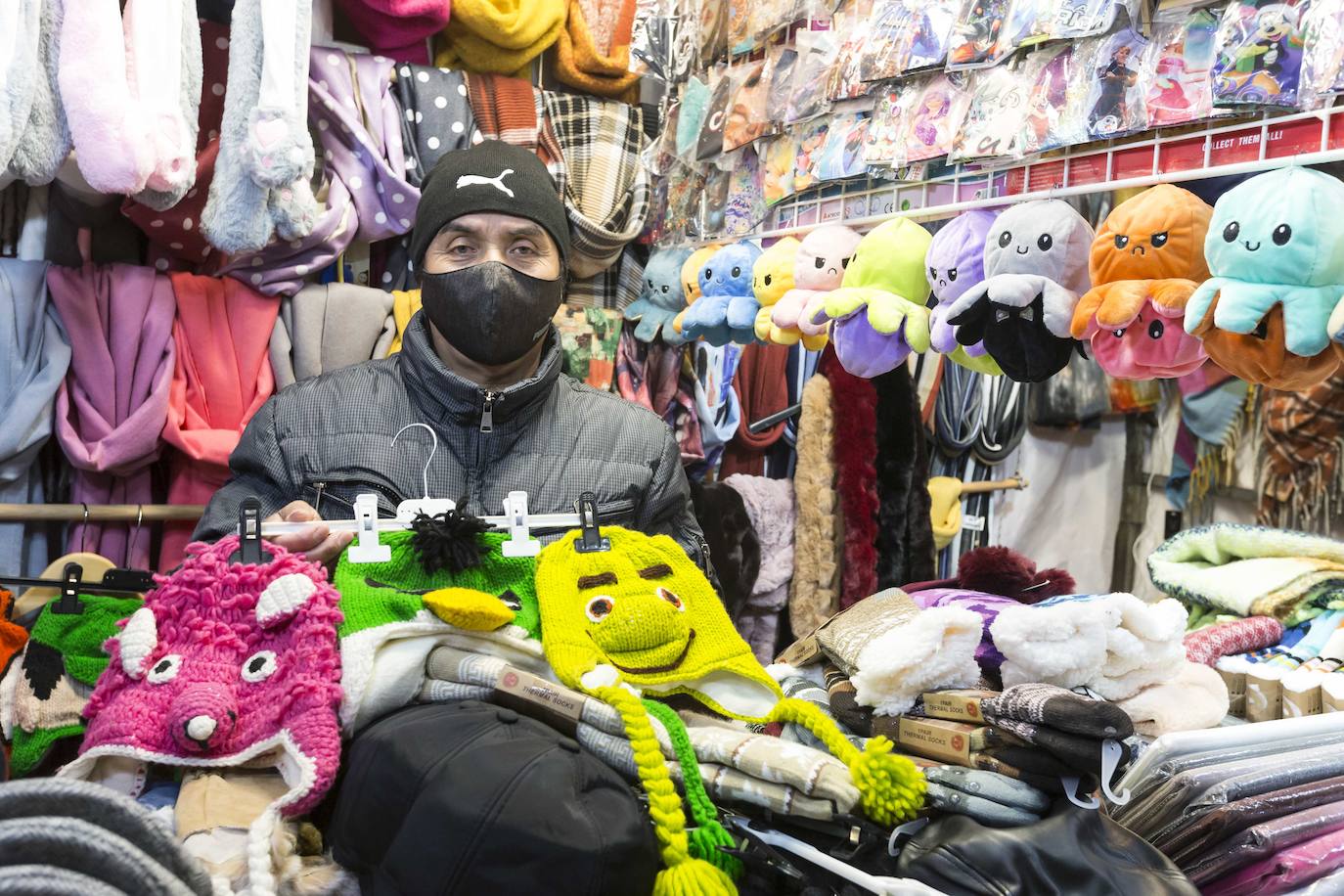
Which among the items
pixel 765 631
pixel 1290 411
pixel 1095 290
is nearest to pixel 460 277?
pixel 1095 290

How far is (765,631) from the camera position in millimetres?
2889

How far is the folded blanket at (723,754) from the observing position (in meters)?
0.93

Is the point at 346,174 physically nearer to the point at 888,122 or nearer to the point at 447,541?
the point at 888,122

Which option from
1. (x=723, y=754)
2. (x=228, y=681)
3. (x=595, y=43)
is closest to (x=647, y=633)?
(x=723, y=754)

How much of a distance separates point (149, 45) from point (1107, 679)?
1940 mm

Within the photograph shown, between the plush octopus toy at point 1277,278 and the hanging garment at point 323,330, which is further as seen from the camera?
the hanging garment at point 323,330

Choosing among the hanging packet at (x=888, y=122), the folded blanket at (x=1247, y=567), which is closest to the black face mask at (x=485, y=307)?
the hanging packet at (x=888, y=122)

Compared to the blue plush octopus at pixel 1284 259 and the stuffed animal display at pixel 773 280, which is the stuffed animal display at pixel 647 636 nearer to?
the blue plush octopus at pixel 1284 259

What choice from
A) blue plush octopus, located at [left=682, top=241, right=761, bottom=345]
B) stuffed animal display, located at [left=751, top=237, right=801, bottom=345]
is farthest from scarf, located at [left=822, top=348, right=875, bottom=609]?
A: stuffed animal display, located at [left=751, top=237, right=801, bottom=345]

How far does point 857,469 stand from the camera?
2631 millimetres

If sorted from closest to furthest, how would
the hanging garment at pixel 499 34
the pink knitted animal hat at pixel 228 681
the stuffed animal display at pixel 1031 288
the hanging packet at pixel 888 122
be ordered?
the pink knitted animal hat at pixel 228 681
the stuffed animal display at pixel 1031 288
the hanging packet at pixel 888 122
the hanging garment at pixel 499 34

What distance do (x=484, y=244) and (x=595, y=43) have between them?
1.42m

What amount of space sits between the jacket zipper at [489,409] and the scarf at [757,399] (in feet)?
5.14

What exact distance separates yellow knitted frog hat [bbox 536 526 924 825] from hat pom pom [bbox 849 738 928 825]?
9 centimetres
